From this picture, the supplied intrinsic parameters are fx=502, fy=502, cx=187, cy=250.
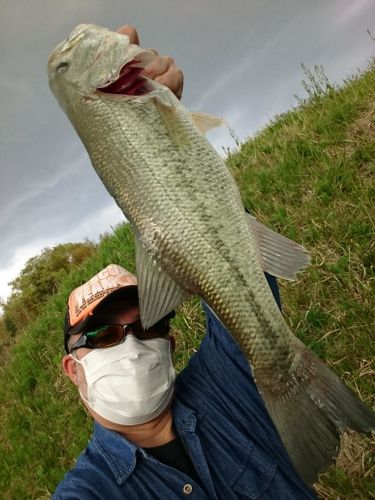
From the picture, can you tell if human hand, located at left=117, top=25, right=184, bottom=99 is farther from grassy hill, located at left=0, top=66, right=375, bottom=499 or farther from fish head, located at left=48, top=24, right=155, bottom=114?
grassy hill, located at left=0, top=66, right=375, bottom=499

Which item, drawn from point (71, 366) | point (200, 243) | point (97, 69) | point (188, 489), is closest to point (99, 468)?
point (188, 489)

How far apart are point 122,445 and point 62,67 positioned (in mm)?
1954

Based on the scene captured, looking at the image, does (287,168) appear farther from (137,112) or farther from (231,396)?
(137,112)

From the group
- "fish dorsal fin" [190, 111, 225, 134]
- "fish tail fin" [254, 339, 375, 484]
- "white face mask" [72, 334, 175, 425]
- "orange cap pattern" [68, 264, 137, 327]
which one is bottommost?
"fish tail fin" [254, 339, 375, 484]

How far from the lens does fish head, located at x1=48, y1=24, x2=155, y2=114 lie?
2.07 metres

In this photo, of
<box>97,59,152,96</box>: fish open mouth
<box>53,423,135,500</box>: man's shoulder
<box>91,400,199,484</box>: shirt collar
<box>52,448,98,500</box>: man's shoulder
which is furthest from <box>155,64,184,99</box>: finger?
<box>52,448,98,500</box>: man's shoulder

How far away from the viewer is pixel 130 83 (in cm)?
212

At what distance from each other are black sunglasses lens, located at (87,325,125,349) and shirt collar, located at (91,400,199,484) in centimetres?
48

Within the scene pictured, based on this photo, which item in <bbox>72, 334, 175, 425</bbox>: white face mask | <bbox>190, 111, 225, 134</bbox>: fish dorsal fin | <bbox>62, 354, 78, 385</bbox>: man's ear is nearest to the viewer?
<bbox>190, 111, 225, 134</bbox>: fish dorsal fin

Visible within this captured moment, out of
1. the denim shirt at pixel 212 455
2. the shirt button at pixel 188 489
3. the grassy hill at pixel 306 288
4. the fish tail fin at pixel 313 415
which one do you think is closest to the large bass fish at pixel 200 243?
the fish tail fin at pixel 313 415

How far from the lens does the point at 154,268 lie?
6.46 ft

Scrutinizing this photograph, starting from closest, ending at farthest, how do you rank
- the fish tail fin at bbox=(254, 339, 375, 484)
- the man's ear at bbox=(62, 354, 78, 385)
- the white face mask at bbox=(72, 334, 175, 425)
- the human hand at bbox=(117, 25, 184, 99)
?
the fish tail fin at bbox=(254, 339, 375, 484) < the human hand at bbox=(117, 25, 184, 99) < the white face mask at bbox=(72, 334, 175, 425) < the man's ear at bbox=(62, 354, 78, 385)

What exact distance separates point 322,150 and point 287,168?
0.46 metres

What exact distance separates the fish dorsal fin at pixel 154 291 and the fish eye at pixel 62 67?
826 mm
